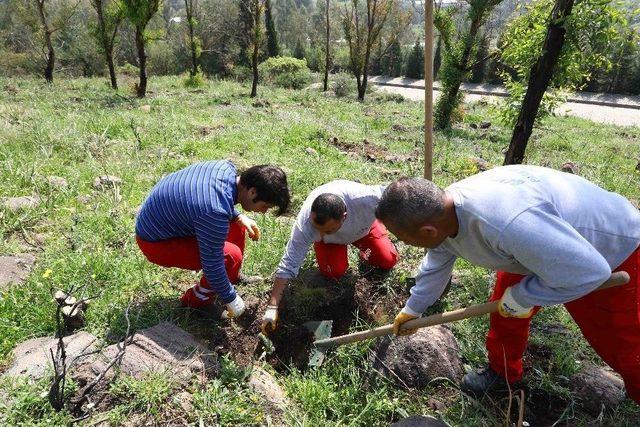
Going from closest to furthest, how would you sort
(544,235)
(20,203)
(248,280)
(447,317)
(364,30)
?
(544,235) → (447,317) → (248,280) → (20,203) → (364,30)

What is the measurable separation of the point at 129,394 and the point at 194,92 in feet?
42.5

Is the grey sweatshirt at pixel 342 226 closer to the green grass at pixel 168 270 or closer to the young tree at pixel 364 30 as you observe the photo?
the green grass at pixel 168 270

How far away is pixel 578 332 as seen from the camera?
8.79 ft

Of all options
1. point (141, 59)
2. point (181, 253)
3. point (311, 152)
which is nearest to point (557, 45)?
point (311, 152)

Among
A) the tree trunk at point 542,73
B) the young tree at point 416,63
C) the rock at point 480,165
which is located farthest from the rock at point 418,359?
the young tree at point 416,63

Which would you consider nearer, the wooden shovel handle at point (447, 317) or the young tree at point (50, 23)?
the wooden shovel handle at point (447, 317)

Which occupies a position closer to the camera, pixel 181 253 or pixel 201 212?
pixel 201 212

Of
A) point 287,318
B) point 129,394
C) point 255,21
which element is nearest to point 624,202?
point 287,318

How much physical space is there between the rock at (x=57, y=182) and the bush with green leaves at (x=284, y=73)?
55.2 feet

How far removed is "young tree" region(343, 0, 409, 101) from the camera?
603 inches

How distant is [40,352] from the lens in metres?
2.16

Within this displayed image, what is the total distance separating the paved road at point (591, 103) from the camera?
16.5 m

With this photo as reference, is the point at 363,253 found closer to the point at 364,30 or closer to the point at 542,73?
the point at 542,73

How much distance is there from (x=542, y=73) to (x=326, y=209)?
2468mm
